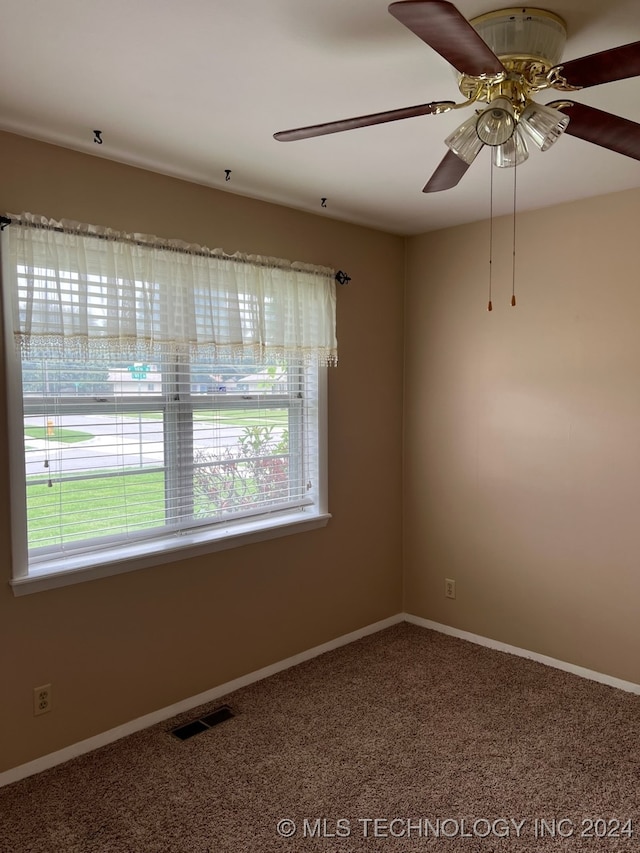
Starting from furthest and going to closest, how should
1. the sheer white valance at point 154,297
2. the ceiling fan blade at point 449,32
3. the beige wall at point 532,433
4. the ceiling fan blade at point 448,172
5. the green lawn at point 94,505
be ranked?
the beige wall at point 532,433 < the green lawn at point 94,505 < the sheer white valance at point 154,297 < the ceiling fan blade at point 448,172 < the ceiling fan blade at point 449,32

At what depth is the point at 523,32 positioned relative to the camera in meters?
1.61

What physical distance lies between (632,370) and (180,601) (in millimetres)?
2421

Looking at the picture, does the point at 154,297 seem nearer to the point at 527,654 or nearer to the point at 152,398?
the point at 152,398

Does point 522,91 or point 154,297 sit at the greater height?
point 522,91

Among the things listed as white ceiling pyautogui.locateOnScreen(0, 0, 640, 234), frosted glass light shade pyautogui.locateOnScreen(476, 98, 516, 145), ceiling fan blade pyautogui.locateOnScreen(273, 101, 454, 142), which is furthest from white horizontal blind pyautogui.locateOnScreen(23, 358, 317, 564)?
frosted glass light shade pyautogui.locateOnScreen(476, 98, 516, 145)

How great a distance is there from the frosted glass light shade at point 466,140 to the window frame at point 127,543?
170cm

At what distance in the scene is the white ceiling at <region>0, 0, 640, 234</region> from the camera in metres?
1.62

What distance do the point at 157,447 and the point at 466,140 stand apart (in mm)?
1871

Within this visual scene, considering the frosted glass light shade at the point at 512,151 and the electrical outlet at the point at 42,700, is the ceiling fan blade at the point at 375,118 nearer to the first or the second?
the frosted glass light shade at the point at 512,151

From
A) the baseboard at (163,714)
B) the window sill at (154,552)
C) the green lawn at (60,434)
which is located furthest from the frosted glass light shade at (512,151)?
the baseboard at (163,714)

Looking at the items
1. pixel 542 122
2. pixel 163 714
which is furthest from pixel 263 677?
pixel 542 122

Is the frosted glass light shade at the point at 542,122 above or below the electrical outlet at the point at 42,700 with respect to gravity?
above

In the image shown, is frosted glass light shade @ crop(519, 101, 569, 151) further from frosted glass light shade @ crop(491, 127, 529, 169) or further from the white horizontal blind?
the white horizontal blind

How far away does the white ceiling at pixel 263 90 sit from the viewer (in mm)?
1625
